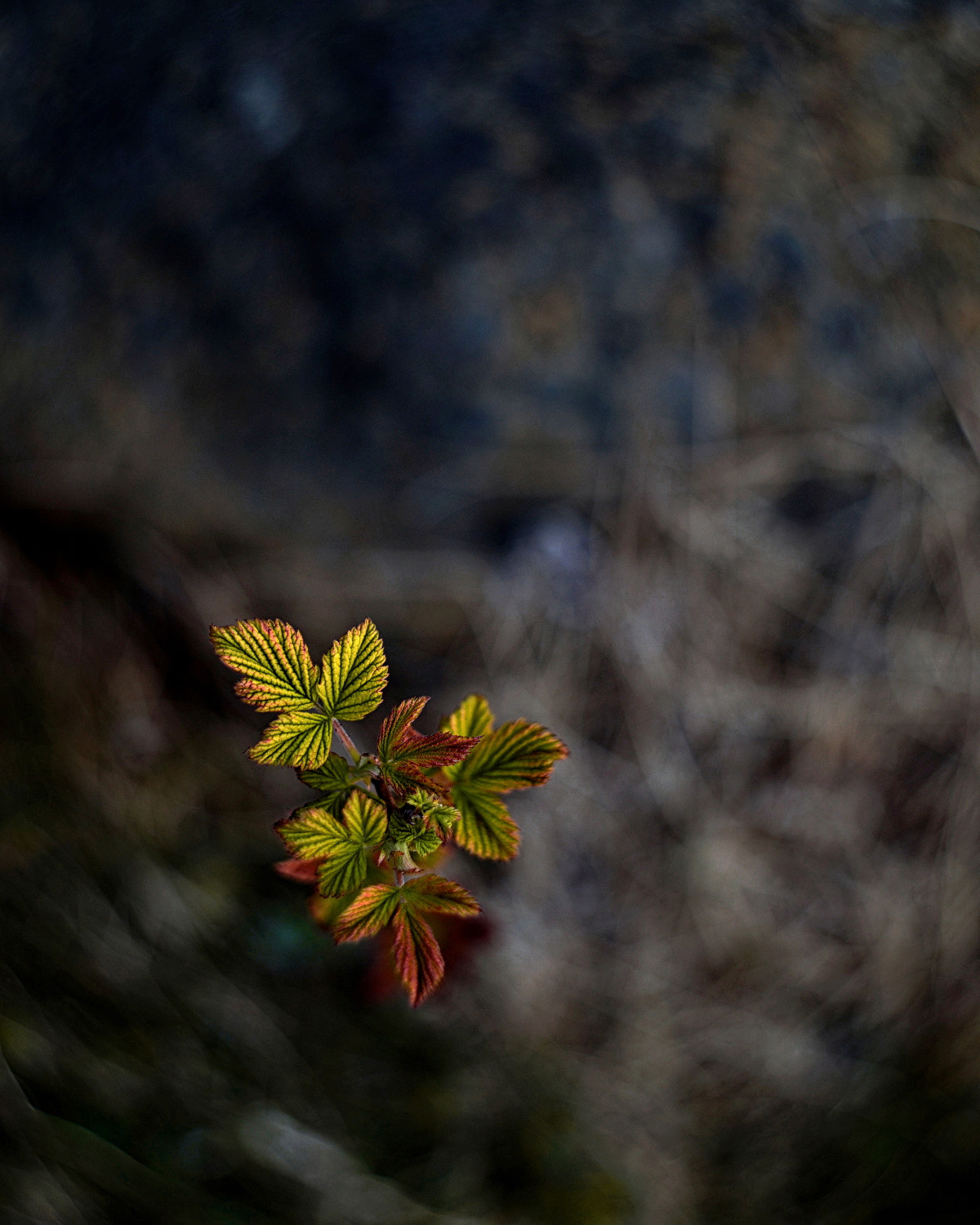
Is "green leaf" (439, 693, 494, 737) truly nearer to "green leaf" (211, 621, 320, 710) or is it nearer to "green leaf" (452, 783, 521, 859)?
"green leaf" (452, 783, 521, 859)

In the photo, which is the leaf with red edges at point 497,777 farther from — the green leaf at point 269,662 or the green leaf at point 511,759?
the green leaf at point 269,662

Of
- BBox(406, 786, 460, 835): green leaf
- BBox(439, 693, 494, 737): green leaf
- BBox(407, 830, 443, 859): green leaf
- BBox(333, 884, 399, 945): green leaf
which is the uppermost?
BBox(439, 693, 494, 737): green leaf

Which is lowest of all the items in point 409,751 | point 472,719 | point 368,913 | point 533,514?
point 368,913

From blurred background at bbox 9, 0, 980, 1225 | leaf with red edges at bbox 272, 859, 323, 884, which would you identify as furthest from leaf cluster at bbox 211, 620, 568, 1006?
blurred background at bbox 9, 0, 980, 1225

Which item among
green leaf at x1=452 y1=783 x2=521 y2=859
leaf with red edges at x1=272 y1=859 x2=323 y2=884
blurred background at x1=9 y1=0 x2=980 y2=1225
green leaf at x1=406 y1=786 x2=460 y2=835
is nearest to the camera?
green leaf at x1=406 y1=786 x2=460 y2=835

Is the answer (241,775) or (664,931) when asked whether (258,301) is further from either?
(664,931)

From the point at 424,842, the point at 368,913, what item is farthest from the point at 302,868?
the point at 424,842

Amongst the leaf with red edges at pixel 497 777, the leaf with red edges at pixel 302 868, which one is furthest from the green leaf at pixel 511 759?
the leaf with red edges at pixel 302 868

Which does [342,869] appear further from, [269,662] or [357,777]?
[269,662]
